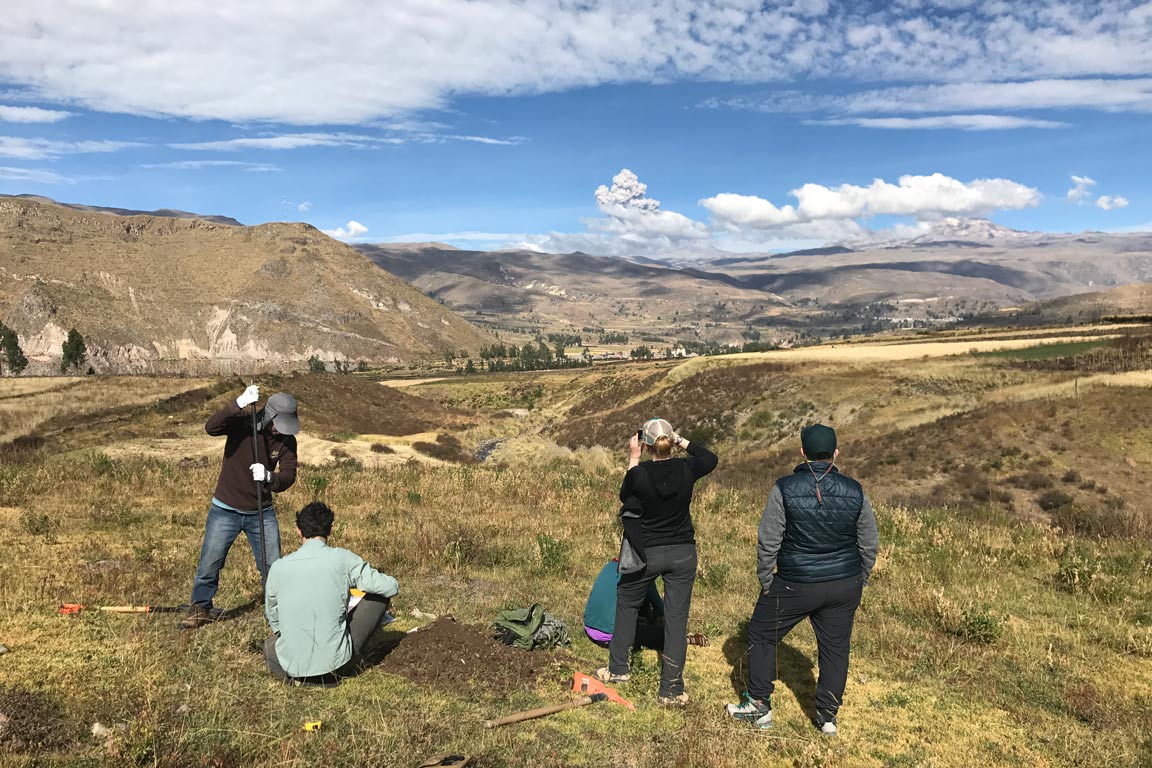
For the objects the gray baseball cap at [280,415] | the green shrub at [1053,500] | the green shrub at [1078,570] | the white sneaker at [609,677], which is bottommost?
the green shrub at [1053,500]

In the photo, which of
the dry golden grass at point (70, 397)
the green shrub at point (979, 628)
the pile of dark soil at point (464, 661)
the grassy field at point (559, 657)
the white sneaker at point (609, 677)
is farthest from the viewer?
the dry golden grass at point (70, 397)

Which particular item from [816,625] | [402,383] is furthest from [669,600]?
[402,383]

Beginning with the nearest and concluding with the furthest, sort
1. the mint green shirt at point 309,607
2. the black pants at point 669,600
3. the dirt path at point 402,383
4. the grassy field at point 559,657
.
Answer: the grassy field at point 559,657
the mint green shirt at point 309,607
the black pants at point 669,600
the dirt path at point 402,383

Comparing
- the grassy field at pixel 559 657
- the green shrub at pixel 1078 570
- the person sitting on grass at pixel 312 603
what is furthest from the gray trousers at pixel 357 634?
the green shrub at pixel 1078 570

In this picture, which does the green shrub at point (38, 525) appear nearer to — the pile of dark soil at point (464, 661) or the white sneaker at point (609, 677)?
the pile of dark soil at point (464, 661)

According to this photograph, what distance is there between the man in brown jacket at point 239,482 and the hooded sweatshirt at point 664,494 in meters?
4.43

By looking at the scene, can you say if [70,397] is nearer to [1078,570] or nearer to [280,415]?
[280,415]

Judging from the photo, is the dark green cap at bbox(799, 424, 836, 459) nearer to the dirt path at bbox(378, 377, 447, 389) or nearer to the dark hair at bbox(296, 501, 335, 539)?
the dark hair at bbox(296, 501, 335, 539)

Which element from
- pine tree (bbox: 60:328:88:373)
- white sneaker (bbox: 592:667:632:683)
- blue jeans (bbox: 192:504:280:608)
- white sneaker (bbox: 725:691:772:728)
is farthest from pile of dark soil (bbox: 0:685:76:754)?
pine tree (bbox: 60:328:88:373)

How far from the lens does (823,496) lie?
5848 mm

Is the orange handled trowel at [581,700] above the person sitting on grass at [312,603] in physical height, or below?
below

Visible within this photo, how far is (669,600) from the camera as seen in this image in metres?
6.64

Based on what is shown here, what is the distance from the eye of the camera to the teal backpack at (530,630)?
7500 mm

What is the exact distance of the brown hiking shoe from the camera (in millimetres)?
7402
